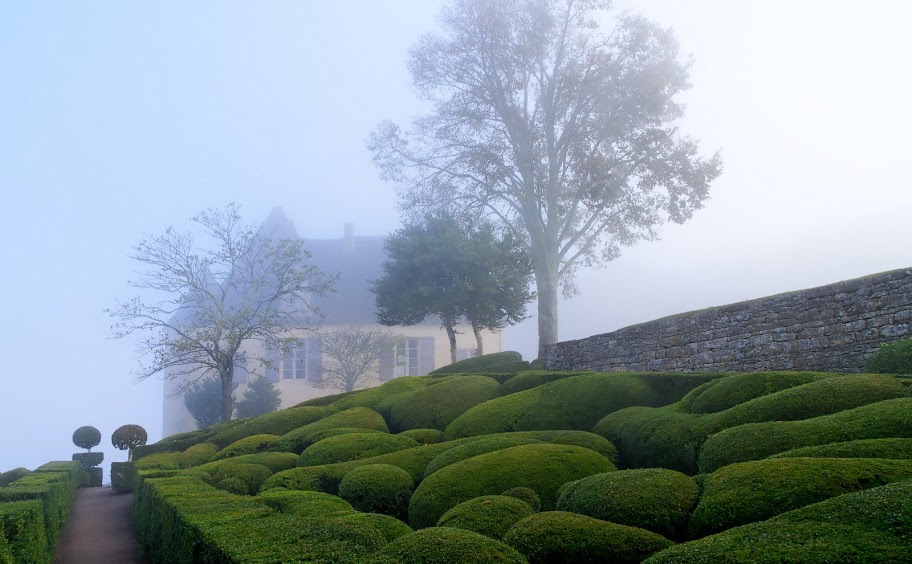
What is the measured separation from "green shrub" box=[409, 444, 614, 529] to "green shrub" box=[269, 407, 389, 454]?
21.0 ft

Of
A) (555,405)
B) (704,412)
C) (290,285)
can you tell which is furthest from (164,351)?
(704,412)

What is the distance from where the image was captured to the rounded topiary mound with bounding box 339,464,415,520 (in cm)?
909

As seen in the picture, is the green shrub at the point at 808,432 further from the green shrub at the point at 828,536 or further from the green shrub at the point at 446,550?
the green shrub at the point at 446,550

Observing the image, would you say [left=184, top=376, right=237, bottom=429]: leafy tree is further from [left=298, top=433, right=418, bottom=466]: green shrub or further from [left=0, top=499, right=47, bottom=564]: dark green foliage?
[left=0, top=499, right=47, bottom=564]: dark green foliage

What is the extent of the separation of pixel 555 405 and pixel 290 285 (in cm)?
1875

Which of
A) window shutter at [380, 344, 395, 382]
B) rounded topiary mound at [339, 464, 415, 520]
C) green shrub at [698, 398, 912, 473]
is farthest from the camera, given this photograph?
window shutter at [380, 344, 395, 382]

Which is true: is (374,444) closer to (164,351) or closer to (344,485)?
(344,485)

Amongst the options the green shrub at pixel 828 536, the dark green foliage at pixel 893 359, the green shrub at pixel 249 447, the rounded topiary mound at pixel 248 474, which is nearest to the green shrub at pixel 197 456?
the green shrub at pixel 249 447

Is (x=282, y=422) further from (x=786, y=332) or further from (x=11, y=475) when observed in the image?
(x=786, y=332)

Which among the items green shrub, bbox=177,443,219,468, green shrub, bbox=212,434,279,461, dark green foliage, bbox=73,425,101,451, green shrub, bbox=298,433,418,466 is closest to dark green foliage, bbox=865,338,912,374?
green shrub, bbox=298,433,418,466

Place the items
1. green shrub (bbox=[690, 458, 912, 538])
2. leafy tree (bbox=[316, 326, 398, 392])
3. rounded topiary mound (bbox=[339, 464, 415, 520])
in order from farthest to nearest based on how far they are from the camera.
→ leafy tree (bbox=[316, 326, 398, 392]) → rounded topiary mound (bbox=[339, 464, 415, 520]) → green shrub (bbox=[690, 458, 912, 538])

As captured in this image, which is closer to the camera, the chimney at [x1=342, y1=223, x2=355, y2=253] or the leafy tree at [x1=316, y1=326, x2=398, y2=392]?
the leafy tree at [x1=316, y1=326, x2=398, y2=392]

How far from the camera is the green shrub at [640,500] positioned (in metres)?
5.98

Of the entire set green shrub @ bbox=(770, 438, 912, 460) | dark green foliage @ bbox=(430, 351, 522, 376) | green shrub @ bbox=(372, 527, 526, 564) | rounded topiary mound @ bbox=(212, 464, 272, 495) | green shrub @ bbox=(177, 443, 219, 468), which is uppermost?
dark green foliage @ bbox=(430, 351, 522, 376)
